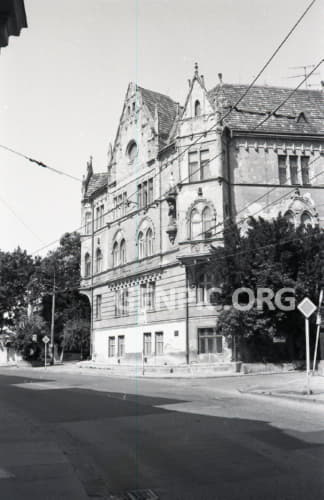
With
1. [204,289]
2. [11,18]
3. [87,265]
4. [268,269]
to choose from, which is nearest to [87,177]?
[87,265]

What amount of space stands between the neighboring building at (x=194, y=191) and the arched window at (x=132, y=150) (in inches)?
3.1

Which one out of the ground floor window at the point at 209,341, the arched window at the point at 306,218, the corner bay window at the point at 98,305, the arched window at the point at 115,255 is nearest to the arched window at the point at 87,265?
the corner bay window at the point at 98,305

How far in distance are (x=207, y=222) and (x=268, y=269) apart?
7077mm

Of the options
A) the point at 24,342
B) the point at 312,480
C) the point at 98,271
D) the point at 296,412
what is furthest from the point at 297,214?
the point at 24,342

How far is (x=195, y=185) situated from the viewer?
35.0 meters

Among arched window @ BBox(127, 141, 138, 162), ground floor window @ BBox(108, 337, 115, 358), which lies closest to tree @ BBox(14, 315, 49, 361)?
ground floor window @ BBox(108, 337, 115, 358)

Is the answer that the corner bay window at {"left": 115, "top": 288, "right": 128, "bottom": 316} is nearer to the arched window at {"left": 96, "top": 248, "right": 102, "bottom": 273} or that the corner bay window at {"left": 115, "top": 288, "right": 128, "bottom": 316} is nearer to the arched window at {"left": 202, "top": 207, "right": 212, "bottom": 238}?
the arched window at {"left": 96, "top": 248, "right": 102, "bottom": 273}

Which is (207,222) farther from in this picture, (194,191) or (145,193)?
(145,193)

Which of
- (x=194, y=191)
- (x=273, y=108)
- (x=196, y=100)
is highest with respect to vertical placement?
(x=273, y=108)

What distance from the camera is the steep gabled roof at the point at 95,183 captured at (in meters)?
49.8

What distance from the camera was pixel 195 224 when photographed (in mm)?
34594

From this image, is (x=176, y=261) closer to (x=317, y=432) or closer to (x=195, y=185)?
(x=195, y=185)

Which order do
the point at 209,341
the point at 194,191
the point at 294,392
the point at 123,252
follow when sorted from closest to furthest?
the point at 294,392 → the point at 209,341 → the point at 194,191 → the point at 123,252

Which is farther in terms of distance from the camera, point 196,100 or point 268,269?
point 196,100
